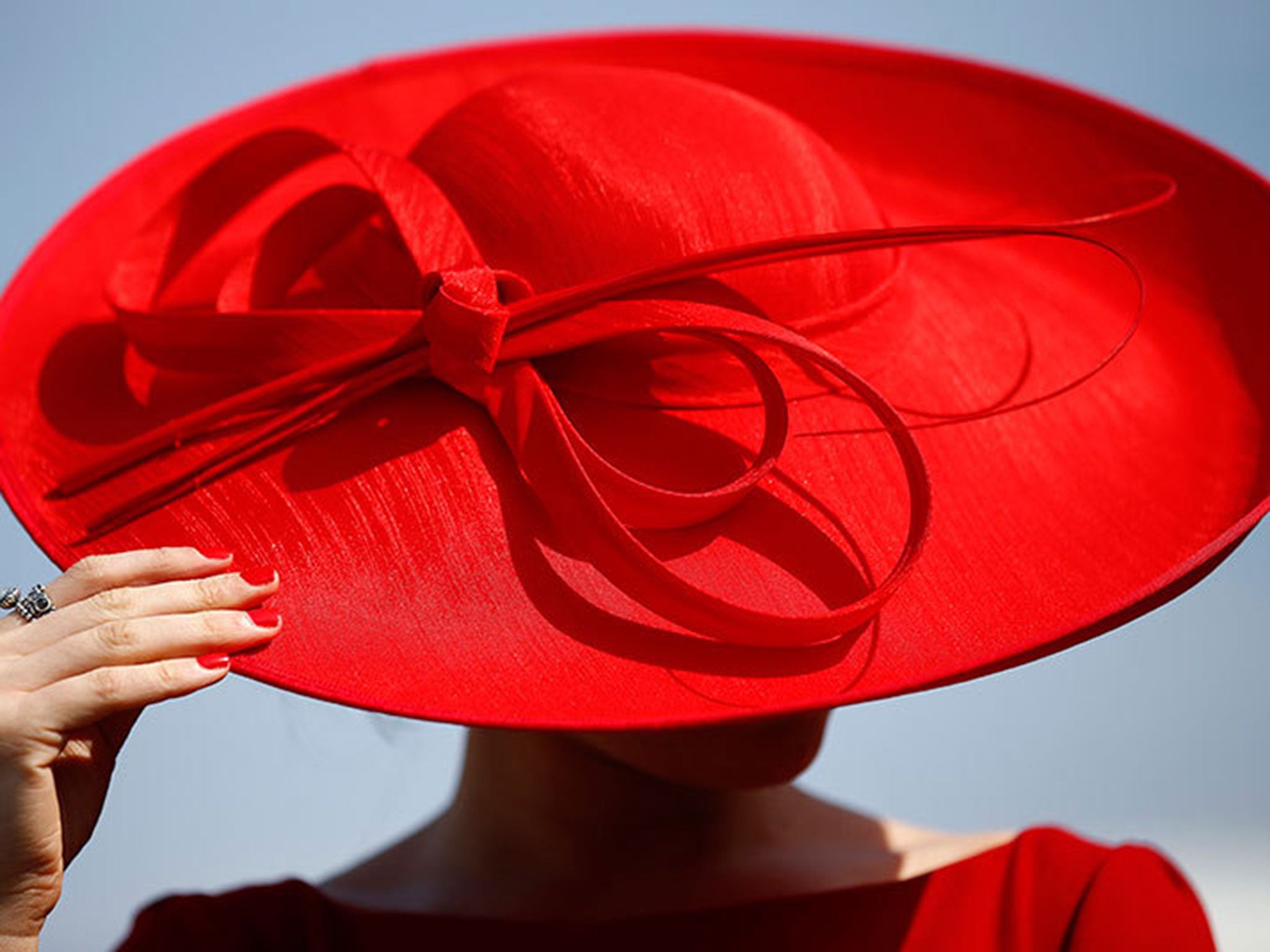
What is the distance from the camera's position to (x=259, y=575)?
0.78 meters

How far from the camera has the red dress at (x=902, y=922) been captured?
3.45 ft

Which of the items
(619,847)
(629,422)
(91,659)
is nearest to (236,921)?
(619,847)

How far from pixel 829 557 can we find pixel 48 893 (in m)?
0.43

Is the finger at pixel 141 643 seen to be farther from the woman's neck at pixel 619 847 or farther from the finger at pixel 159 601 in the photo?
the woman's neck at pixel 619 847

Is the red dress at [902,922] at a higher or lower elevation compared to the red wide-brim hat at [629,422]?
lower

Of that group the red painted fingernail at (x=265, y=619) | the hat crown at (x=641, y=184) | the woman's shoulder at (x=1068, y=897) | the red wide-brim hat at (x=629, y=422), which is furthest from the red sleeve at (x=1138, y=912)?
the red painted fingernail at (x=265, y=619)

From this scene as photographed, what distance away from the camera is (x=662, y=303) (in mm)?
771

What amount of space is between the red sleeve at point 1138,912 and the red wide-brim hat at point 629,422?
32cm

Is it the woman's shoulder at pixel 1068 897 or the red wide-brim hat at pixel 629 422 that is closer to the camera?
the red wide-brim hat at pixel 629 422

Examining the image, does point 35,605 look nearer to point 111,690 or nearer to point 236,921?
point 111,690

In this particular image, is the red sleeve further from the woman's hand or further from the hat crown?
the woman's hand

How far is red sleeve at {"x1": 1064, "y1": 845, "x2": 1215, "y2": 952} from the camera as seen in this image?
40.4 inches

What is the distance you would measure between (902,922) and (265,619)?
0.52m

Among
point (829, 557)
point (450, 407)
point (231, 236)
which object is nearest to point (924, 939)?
point (829, 557)
